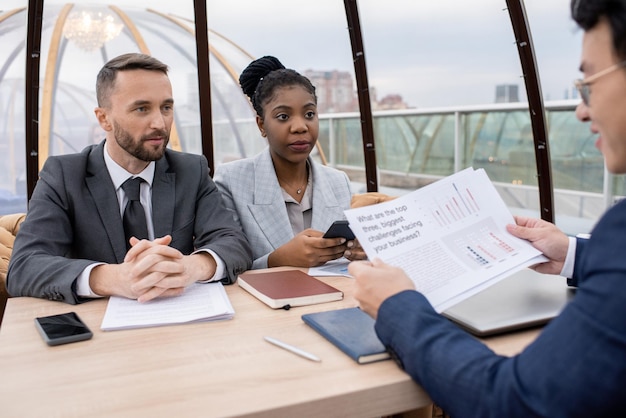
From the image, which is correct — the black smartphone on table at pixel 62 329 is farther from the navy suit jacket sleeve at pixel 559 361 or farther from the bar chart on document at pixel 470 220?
the bar chart on document at pixel 470 220

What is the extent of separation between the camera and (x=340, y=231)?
1.92 metres

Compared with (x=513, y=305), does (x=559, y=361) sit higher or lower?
higher

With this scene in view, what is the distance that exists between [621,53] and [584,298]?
0.39 m

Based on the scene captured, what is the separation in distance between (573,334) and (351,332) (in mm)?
538

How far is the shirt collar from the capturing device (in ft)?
6.86

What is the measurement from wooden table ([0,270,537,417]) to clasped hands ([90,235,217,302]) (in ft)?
0.60

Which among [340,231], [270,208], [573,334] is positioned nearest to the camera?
[573,334]

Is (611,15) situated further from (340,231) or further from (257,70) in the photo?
(257,70)

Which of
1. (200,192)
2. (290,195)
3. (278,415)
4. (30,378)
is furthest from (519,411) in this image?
(290,195)

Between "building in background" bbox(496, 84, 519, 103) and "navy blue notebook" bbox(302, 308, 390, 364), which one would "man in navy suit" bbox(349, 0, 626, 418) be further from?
"building in background" bbox(496, 84, 519, 103)

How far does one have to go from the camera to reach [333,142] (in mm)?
6898

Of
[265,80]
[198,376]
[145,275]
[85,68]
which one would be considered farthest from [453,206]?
[85,68]

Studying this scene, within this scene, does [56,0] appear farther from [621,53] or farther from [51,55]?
[621,53]

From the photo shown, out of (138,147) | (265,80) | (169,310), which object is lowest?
(169,310)
